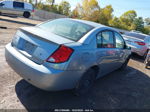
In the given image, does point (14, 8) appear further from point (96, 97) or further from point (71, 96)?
point (96, 97)

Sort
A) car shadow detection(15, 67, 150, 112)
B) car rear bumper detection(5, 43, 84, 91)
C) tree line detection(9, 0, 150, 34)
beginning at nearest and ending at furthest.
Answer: car rear bumper detection(5, 43, 84, 91)
car shadow detection(15, 67, 150, 112)
tree line detection(9, 0, 150, 34)

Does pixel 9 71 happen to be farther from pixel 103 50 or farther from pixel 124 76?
pixel 124 76

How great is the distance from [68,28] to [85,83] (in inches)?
54.4

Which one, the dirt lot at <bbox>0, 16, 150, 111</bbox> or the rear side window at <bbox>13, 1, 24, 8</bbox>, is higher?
the rear side window at <bbox>13, 1, 24, 8</bbox>

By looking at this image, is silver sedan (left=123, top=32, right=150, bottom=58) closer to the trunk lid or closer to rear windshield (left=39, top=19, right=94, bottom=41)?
rear windshield (left=39, top=19, right=94, bottom=41)

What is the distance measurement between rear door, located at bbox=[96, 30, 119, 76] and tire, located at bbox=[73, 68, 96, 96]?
1.04 ft

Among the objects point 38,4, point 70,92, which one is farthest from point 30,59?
point 38,4

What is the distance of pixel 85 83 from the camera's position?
3.46 m

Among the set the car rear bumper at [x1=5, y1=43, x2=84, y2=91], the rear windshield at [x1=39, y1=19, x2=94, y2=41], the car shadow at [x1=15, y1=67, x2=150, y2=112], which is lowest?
the car shadow at [x1=15, y1=67, x2=150, y2=112]

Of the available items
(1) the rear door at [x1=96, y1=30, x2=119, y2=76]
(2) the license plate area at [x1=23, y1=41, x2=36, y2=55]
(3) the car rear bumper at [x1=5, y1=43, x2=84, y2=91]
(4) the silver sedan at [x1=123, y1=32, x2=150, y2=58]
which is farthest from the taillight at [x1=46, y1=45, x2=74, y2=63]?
(4) the silver sedan at [x1=123, y1=32, x2=150, y2=58]

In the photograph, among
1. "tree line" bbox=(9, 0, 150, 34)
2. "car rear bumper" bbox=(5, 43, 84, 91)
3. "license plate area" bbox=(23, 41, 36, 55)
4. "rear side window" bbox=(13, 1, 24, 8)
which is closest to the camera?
"car rear bumper" bbox=(5, 43, 84, 91)

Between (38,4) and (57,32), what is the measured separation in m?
53.7

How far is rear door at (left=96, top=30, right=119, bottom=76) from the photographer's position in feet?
11.6

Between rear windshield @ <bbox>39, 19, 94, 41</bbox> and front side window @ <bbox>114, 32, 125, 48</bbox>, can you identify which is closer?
rear windshield @ <bbox>39, 19, 94, 41</bbox>
